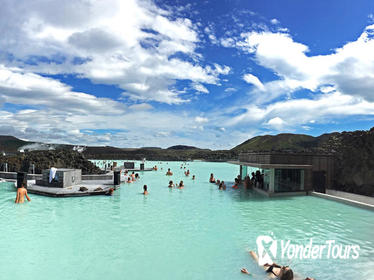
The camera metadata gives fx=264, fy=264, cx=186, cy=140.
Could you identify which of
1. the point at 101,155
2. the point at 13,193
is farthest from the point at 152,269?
the point at 101,155

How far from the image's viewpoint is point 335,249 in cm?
990

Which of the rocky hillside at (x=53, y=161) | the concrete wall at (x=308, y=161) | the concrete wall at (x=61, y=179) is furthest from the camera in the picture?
the rocky hillside at (x=53, y=161)

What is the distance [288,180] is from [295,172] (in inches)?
35.3

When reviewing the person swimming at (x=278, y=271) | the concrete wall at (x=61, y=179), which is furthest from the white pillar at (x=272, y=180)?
the concrete wall at (x=61, y=179)

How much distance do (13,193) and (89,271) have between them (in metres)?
18.2

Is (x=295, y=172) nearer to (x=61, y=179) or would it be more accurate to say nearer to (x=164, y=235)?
(x=164, y=235)

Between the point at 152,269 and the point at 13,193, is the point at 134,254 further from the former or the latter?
the point at 13,193
